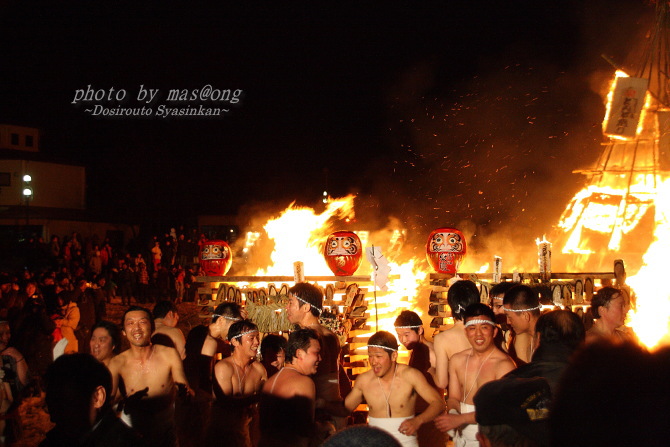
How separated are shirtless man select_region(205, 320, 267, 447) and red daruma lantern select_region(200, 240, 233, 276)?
14.0 feet

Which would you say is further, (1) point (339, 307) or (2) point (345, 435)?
(1) point (339, 307)

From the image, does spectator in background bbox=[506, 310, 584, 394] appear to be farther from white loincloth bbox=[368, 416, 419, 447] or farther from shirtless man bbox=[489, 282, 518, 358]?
shirtless man bbox=[489, 282, 518, 358]

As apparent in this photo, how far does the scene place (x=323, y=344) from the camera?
5.39 m

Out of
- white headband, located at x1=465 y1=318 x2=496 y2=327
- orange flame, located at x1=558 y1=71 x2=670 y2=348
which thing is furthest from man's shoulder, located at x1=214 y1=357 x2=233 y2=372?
orange flame, located at x1=558 y1=71 x2=670 y2=348

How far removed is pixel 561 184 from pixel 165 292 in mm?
16250

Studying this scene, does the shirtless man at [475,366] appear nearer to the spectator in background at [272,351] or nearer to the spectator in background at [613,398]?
the spectator in background at [272,351]

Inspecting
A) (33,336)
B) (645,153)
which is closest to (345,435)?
(33,336)

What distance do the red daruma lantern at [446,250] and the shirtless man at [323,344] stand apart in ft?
9.73

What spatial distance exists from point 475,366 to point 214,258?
18.3ft

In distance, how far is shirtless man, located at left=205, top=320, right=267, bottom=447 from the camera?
15.2ft

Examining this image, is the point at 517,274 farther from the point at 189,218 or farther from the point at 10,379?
the point at 189,218

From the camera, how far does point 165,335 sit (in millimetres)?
5996

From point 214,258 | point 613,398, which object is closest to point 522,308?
point 613,398

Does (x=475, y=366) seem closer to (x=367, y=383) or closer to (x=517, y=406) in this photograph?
(x=367, y=383)
